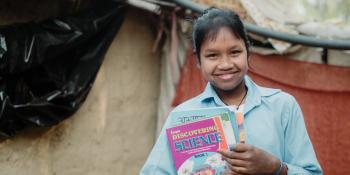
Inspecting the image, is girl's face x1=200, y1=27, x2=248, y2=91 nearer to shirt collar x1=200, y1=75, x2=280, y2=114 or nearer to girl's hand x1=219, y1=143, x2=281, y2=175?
shirt collar x1=200, y1=75, x2=280, y2=114

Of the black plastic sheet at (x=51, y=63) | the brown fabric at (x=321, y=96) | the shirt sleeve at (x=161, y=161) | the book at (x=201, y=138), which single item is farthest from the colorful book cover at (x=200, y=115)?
the brown fabric at (x=321, y=96)

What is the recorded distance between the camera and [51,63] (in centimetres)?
377

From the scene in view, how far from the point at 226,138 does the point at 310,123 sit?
2.23 m

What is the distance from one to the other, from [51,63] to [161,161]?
2.05 m

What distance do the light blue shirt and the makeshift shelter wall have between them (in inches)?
84.8

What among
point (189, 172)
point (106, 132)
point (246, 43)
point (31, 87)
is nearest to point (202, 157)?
point (189, 172)

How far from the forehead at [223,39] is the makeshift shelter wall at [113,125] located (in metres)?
2.33

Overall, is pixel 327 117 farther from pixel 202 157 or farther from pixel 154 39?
pixel 202 157

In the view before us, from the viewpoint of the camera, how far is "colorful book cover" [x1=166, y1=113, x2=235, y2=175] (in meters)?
1.77

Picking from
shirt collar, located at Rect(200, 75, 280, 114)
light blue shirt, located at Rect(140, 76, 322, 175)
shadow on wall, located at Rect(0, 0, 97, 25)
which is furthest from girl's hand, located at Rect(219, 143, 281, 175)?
shadow on wall, located at Rect(0, 0, 97, 25)

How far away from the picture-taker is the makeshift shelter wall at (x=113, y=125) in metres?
4.02

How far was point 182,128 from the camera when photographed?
1.82 meters

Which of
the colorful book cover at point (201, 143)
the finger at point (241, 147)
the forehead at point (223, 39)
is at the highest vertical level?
the forehead at point (223, 39)

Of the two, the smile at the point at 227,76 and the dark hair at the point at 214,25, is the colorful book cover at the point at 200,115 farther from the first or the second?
the dark hair at the point at 214,25
